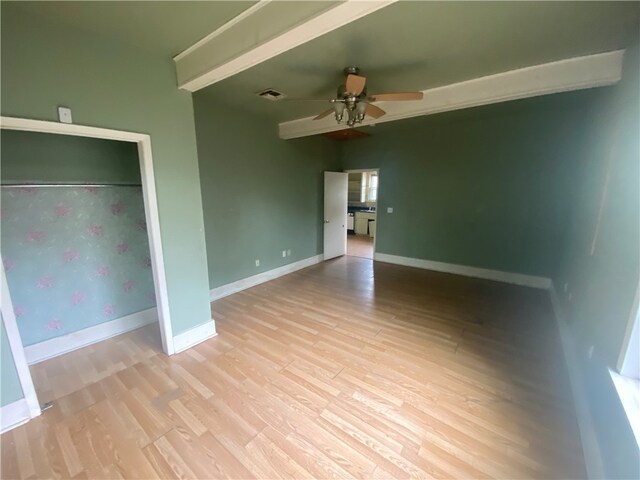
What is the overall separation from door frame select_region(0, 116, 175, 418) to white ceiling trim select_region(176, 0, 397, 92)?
0.79 meters

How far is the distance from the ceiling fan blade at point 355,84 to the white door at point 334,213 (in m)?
3.29

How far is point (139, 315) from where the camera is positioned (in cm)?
303

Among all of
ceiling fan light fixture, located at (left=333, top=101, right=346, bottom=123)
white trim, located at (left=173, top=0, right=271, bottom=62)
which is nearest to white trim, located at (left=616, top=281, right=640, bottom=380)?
ceiling fan light fixture, located at (left=333, top=101, right=346, bottom=123)

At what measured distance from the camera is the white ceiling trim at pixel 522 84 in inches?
85.3

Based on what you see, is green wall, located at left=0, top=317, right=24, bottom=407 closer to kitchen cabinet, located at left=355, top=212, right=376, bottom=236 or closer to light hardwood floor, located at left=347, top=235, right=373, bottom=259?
light hardwood floor, located at left=347, top=235, right=373, bottom=259

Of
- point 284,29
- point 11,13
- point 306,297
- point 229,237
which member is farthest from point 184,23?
point 306,297

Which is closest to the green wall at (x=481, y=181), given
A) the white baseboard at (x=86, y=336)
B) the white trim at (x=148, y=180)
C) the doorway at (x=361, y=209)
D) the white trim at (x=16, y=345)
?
the doorway at (x=361, y=209)

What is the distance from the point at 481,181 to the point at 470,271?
5.44ft

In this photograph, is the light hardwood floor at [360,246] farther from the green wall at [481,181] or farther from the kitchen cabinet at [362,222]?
the green wall at [481,181]

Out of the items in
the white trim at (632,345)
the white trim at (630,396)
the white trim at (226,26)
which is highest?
the white trim at (226,26)

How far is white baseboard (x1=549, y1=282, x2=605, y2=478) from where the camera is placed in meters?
1.38

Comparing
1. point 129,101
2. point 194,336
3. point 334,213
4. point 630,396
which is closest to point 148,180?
point 129,101

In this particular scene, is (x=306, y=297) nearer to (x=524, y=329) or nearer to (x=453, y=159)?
(x=524, y=329)

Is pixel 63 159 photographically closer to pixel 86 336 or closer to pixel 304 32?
pixel 86 336
